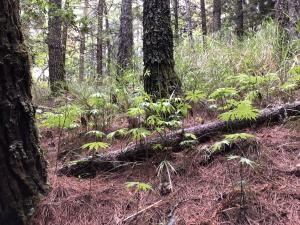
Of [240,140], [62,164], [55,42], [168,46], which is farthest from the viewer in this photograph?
[55,42]

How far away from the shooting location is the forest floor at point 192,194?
7.11 ft

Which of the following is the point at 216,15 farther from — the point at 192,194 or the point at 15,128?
the point at 15,128

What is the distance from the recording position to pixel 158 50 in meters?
3.96

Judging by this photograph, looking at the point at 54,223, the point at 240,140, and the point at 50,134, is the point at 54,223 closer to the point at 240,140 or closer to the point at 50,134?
the point at 240,140

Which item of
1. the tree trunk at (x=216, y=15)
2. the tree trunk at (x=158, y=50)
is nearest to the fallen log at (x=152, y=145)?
the tree trunk at (x=158, y=50)

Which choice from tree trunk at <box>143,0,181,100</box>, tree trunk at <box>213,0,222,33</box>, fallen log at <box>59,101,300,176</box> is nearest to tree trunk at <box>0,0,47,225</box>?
fallen log at <box>59,101,300,176</box>

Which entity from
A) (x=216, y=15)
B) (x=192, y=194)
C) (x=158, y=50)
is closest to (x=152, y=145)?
(x=192, y=194)

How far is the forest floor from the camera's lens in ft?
7.11

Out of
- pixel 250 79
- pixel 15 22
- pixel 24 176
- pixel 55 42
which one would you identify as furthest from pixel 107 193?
pixel 55 42

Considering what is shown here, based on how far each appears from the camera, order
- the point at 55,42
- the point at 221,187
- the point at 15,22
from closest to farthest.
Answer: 1. the point at 15,22
2. the point at 221,187
3. the point at 55,42

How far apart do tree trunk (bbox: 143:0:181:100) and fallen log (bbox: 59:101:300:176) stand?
36.3 inches

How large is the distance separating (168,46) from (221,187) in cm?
208

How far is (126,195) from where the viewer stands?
8.36 feet

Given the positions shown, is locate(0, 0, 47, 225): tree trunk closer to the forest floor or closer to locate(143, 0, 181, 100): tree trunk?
the forest floor
